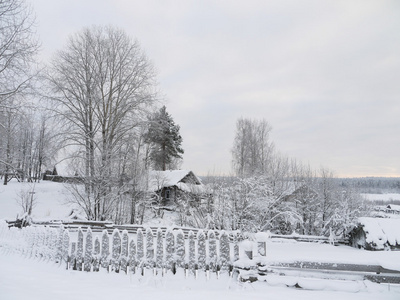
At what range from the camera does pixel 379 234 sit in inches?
580

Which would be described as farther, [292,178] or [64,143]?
[292,178]

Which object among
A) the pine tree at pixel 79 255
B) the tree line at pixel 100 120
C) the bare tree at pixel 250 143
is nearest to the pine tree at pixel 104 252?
the pine tree at pixel 79 255

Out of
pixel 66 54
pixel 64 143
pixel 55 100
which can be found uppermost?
pixel 66 54

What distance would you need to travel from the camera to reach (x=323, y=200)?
2300cm

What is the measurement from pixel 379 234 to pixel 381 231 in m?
0.28

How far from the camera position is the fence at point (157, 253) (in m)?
5.79

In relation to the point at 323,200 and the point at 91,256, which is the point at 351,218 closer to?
the point at 323,200

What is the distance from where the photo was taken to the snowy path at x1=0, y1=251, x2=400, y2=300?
457cm

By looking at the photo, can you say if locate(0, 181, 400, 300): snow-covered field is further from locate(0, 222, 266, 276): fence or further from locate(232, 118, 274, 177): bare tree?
locate(232, 118, 274, 177): bare tree

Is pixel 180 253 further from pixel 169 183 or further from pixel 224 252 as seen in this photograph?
pixel 169 183

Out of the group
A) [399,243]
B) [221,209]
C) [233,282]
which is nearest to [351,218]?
[399,243]

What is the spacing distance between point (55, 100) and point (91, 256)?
18.7m

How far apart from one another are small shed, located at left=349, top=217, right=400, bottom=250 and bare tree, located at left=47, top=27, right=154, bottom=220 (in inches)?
641

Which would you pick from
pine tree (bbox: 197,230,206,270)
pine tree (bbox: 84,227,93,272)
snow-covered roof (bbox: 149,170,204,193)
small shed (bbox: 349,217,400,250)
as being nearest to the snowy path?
pine tree (bbox: 197,230,206,270)
